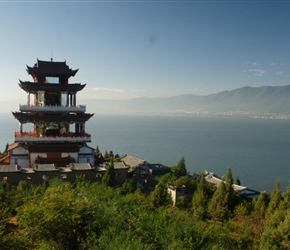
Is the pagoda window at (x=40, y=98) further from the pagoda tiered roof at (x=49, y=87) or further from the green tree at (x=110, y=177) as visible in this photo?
the green tree at (x=110, y=177)

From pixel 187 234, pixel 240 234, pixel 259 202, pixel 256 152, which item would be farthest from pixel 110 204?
pixel 256 152

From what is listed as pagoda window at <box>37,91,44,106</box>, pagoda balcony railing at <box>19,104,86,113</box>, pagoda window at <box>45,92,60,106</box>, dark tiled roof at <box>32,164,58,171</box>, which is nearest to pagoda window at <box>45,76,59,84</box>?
pagoda window at <box>45,92,60,106</box>

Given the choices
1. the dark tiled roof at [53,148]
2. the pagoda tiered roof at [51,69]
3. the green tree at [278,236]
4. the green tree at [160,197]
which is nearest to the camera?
the green tree at [278,236]

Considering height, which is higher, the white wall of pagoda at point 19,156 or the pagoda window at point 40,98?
the pagoda window at point 40,98

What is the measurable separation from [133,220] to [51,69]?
807 inches

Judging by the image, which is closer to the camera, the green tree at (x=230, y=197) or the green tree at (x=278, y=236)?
the green tree at (x=278, y=236)

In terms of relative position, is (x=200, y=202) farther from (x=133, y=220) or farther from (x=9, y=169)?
(x=9, y=169)

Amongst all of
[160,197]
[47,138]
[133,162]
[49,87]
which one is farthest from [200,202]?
[49,87]

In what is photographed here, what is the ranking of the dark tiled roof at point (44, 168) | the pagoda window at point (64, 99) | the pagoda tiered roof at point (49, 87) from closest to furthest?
the dark tiled roof at point (44, 168), the pagoda tiered roof at point (49, 87), the pagoda window at point (64, 99)

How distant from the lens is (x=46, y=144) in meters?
31.9

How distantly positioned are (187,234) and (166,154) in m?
74.3

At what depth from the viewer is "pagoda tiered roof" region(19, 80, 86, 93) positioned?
31938 millimetres

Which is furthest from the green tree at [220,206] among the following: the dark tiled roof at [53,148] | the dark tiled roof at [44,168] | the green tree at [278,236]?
the dark tiled roof at [53,148]

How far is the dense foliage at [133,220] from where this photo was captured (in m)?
15.6
